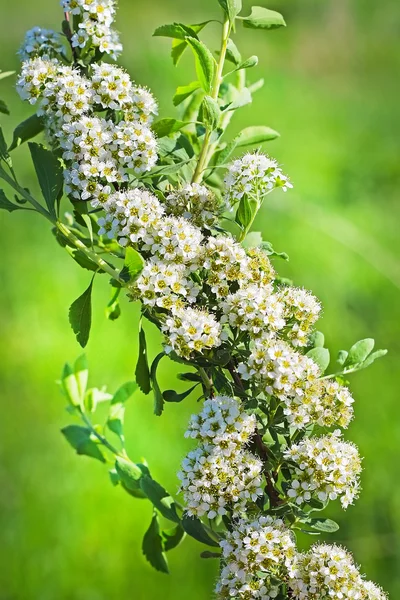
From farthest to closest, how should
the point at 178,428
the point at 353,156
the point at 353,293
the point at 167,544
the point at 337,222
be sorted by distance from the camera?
the point at 353,156
the point at 337,222
the point at 353,293
the point at 178,428
the point at 167,544

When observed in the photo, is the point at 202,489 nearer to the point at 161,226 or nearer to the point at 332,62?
the point at 161,226

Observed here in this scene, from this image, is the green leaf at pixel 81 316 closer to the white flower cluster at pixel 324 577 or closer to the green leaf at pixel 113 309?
the green leaf at pixel 113 309

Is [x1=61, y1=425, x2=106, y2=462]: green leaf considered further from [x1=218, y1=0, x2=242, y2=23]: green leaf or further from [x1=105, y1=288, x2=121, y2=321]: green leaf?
[x1=218, y1=0, x2=242, y2=23]: green leaf

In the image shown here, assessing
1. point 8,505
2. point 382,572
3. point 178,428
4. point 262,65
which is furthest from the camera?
point 262,65

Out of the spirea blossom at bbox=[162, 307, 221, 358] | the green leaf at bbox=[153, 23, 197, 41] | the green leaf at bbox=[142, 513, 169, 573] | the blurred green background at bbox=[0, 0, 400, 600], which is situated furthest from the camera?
the blurred green background at bbox=[0, 0, 400, 600]

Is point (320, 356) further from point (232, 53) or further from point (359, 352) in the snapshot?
point (232, 53)

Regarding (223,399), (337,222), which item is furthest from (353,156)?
(223,399)

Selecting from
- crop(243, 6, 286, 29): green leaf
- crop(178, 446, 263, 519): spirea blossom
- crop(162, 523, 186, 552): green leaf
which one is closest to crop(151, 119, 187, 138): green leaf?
crop(243, 6, 286, 29): green leaf
